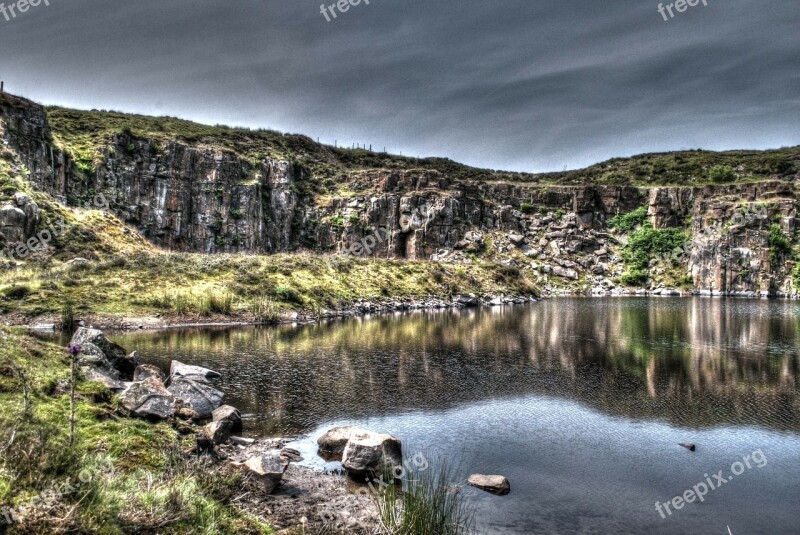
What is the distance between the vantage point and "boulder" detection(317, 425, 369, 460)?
12.5 metres

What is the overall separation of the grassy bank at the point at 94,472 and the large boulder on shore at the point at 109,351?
4.85 meters

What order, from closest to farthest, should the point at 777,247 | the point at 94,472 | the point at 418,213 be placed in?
1. the point at 94,472
2. the point at 777,247
3. the point at 418,213

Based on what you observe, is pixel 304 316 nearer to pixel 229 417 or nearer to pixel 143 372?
pixel 143 372

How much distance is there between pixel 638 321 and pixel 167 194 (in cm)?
6703

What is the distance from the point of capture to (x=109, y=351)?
1756 cm

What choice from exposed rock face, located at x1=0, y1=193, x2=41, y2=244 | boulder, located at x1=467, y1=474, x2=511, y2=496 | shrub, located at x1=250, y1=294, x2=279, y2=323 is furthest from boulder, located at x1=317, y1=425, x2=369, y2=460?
exposed rock face, located at x1=0, y1=193, x2=41, y2=244

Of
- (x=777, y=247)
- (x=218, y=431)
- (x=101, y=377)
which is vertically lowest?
(x=218, y=431)

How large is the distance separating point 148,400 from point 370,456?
5.73 metres

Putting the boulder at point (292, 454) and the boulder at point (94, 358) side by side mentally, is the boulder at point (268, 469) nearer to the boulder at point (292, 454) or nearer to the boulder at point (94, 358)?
the boulder at point (292, 454)

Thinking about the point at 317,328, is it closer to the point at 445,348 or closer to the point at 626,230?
the point at 445,348

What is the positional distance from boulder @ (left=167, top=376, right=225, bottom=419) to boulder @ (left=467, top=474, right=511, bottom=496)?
8083mm

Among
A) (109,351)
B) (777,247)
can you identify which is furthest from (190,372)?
(777,247)

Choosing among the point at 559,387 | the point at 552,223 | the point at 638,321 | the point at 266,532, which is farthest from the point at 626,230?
the point at 266,532

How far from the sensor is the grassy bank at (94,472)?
18.8 ft
